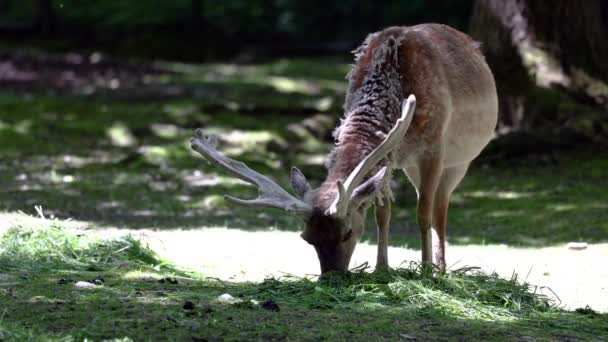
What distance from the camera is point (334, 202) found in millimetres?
7211

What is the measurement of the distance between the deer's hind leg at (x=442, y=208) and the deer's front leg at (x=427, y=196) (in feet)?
0.69

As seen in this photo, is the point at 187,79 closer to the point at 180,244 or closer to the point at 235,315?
the point at 180,244

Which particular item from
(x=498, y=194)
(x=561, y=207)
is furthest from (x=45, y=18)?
(x=561, y=207)

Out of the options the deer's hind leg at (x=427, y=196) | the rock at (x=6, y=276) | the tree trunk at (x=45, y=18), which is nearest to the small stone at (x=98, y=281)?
the rock at (x=6, y=276)

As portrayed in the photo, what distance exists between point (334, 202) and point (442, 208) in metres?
2.54

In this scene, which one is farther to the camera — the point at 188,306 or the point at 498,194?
the point at 498,194

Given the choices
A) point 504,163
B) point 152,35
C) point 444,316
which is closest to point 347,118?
point 444,316

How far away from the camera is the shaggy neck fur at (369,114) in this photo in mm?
7828

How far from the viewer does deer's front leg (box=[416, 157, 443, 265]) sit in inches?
343

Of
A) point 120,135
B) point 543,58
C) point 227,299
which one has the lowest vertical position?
point 120,135

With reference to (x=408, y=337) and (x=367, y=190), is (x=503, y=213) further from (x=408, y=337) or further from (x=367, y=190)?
(x=408, y=337)

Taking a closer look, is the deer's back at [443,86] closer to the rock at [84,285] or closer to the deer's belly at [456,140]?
the deer's belly at [456,140]

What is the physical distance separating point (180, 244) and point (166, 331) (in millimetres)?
4169

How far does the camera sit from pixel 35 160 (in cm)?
1542
